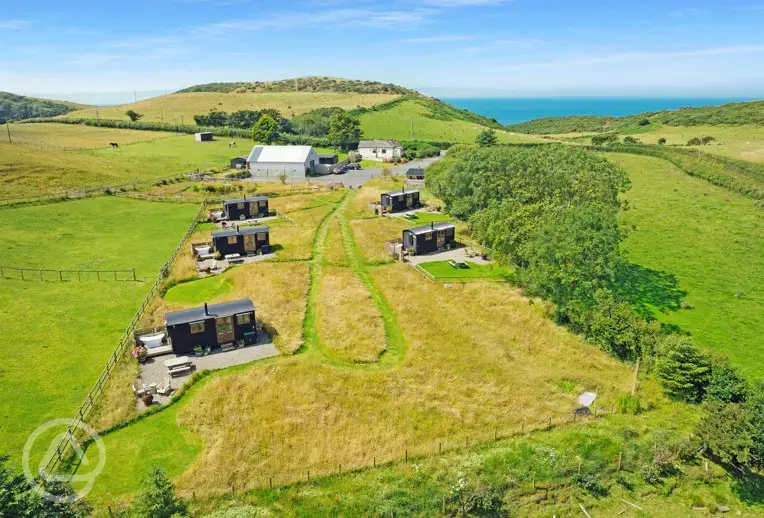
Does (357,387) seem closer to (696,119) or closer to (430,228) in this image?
(430,228)

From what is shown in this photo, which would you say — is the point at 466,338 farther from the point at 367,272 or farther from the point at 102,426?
the point at 102,426

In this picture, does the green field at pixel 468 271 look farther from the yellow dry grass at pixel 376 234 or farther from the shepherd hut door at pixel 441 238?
the yellow dry grass at pixel 376 234

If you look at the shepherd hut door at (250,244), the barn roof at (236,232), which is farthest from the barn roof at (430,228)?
the shepherd hut door at (250,244)

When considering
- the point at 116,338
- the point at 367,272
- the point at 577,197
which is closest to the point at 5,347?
the point at 116,338

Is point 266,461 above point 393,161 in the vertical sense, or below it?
below

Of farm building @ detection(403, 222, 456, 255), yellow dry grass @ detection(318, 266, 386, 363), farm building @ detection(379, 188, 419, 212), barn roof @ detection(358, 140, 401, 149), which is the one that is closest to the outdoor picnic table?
yellow dry grass @ detection(318, 266, 386, 363)
